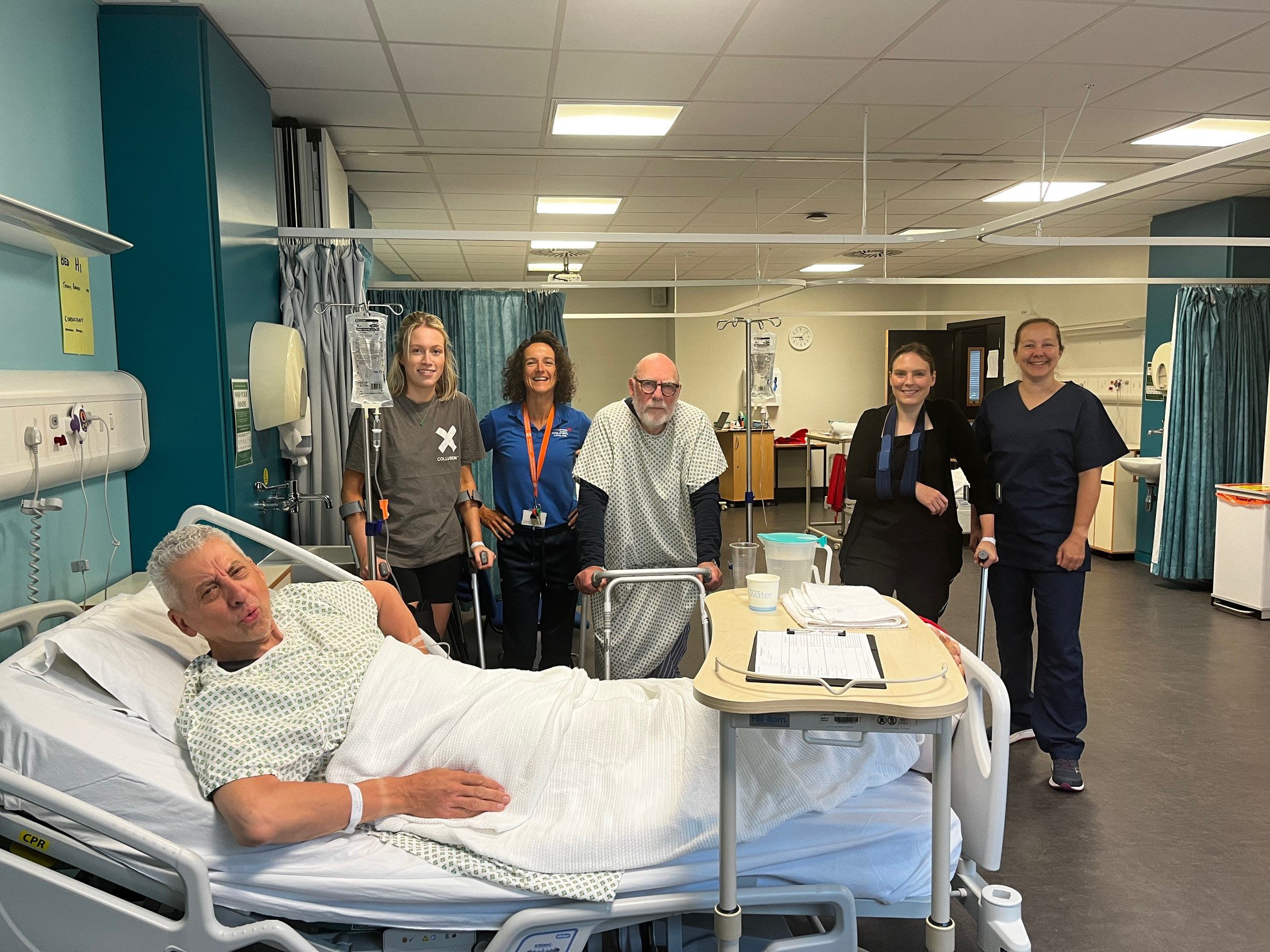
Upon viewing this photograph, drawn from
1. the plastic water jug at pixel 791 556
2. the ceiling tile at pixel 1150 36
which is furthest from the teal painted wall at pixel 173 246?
the ceiling tile at pixel 1150 36

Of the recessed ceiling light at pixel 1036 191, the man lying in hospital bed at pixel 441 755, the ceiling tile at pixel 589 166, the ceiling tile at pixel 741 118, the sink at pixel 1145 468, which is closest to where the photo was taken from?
the man lying in hospital bed at pixel 441 755

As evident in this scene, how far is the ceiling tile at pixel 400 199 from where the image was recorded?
574 cm

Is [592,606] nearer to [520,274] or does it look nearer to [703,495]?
[703,495]

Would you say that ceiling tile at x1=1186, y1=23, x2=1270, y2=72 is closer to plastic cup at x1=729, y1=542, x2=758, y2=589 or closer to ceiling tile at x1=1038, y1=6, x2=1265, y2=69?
ceiling tile at x1=1038, y1=6, x2=1265, y2=69

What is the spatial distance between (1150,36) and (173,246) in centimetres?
330

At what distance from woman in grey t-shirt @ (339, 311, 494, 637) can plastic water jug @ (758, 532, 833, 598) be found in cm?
120

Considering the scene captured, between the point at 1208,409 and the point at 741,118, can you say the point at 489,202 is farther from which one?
the point at 1208,409

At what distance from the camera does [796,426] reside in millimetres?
10805

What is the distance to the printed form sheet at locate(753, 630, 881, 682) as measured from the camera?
1600 millimetres

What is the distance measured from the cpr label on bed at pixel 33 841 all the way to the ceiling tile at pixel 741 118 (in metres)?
3.49

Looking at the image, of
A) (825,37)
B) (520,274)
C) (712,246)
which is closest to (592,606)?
(825,37)

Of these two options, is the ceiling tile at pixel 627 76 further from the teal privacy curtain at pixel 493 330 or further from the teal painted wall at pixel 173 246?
the teal privacy curtain at pixel 493 330

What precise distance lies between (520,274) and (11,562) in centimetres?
785

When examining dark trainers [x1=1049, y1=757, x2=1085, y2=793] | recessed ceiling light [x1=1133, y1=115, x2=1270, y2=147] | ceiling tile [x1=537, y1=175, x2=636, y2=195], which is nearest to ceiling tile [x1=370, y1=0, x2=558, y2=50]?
ceiling tile [x1=537, y1=175, x2=636, y2=195]
